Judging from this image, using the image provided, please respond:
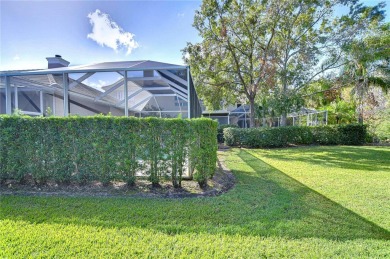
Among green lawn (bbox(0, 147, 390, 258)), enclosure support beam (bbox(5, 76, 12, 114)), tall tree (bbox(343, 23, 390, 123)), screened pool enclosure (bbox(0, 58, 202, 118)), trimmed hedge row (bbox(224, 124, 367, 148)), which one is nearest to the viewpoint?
green lawn (bbox(0, 147, 390, 258))

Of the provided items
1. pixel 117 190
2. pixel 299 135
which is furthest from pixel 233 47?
pixel 117 190

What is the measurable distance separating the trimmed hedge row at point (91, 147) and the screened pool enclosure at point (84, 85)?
67cm

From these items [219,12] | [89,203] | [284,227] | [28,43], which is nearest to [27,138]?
[89,203]

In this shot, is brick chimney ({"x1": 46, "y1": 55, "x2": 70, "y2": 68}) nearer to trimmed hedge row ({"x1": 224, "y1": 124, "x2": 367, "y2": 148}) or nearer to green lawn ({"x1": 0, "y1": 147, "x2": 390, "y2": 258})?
green lawn ({"x1": 0, "y1": 147, "x2": 390, "y2": 258})

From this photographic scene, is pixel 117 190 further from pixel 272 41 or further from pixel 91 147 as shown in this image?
pixel 272 41

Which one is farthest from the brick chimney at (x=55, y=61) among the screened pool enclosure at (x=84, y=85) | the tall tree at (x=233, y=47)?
the tall tree at (x=233, y=47)

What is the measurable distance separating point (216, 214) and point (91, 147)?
10.6ft

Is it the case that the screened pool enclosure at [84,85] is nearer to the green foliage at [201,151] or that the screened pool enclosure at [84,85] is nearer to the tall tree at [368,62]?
the green foliage at [201,151]

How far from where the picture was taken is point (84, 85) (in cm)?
946

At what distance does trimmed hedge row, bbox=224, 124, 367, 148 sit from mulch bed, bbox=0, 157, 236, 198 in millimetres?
9143

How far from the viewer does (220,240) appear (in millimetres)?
2867

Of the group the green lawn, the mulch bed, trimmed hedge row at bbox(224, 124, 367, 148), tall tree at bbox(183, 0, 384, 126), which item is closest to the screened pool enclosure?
the mulch bed

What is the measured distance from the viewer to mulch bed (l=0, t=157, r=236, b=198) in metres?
4.54

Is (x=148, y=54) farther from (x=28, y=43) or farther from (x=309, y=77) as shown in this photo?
(x=309, y=77)
